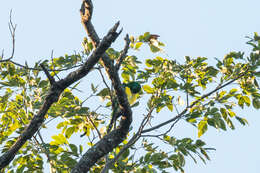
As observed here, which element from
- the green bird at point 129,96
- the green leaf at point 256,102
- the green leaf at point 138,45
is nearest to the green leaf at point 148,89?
the green bird at point 129,96

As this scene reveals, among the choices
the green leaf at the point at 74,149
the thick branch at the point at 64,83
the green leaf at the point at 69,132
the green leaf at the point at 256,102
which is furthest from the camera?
the green leaf at the point at 69,132

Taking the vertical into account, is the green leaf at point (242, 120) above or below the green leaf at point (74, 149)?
above

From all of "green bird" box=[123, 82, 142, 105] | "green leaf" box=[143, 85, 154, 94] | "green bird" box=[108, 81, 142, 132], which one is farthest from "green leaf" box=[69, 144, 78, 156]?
"green leaf" box=[143, 85, 154, 94]

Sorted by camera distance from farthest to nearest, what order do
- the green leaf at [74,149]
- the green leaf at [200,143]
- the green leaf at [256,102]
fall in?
the green leaf at [256,102]
the green leaf at [74,149]
the green leaf at [200,143]

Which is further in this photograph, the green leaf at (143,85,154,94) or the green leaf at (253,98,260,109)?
the green leaf at (143,85,154,94)

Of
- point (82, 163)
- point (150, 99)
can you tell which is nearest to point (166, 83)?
point (150, 99)

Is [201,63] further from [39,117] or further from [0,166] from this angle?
[0,166]

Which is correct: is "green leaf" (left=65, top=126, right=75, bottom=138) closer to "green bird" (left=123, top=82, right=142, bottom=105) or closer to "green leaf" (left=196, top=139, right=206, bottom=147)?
"green bird" (left=123, top=82, right=142, bottom=105)

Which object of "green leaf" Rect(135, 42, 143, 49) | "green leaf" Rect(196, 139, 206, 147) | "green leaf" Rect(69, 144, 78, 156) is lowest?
"green leaf" Rect(69, 144, 78, 156)

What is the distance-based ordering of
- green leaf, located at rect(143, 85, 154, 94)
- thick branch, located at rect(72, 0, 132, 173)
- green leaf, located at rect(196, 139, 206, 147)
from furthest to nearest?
green leaf, located at rect(143, 85, 154, 94)
green leaf, located at rect(196, 139, 206, 147)
thick branch, located at rect(72, 0, 132, 173)

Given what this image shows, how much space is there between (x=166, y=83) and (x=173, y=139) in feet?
3.17

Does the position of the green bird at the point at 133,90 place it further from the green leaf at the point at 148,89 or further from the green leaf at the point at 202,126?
the green leaf at the point at 202,126

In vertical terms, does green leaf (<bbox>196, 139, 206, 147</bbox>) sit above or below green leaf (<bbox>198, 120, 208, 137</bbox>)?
below

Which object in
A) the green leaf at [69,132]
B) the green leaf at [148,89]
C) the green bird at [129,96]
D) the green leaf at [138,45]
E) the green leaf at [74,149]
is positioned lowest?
the green leaf at [74,149]
